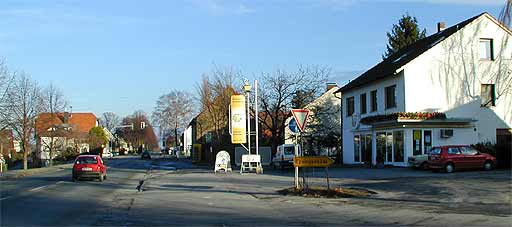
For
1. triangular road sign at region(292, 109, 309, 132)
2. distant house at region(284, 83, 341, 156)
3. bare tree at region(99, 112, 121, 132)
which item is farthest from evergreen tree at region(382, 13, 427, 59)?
bare tree at region(99, 112, 121, 132)

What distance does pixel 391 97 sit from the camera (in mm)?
41312

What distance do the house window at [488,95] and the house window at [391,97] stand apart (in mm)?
5664

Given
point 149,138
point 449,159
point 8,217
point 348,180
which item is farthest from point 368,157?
point 149,138

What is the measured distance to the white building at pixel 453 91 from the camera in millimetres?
37938

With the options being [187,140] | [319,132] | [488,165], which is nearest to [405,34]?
[319,132]

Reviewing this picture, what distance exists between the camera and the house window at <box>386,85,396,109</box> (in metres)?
40.7

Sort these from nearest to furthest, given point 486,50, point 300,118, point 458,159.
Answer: point 300,118 → point 458,159 → point 486,50

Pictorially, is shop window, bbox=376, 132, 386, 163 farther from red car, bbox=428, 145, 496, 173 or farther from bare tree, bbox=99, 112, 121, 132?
bare tree, bbox=99, 112, 121, 132

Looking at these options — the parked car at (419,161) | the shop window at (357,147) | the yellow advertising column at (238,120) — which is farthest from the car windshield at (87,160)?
the shop window at (357,147)

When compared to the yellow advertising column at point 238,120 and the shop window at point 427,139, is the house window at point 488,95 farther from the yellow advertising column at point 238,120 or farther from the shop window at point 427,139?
the yellow advertising column at point 238,120

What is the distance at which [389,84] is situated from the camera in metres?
41.3

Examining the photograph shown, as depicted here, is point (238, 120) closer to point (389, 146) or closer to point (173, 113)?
point (389, 146)

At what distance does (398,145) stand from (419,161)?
3288mm

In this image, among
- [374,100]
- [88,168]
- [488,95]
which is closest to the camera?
[88,168]
